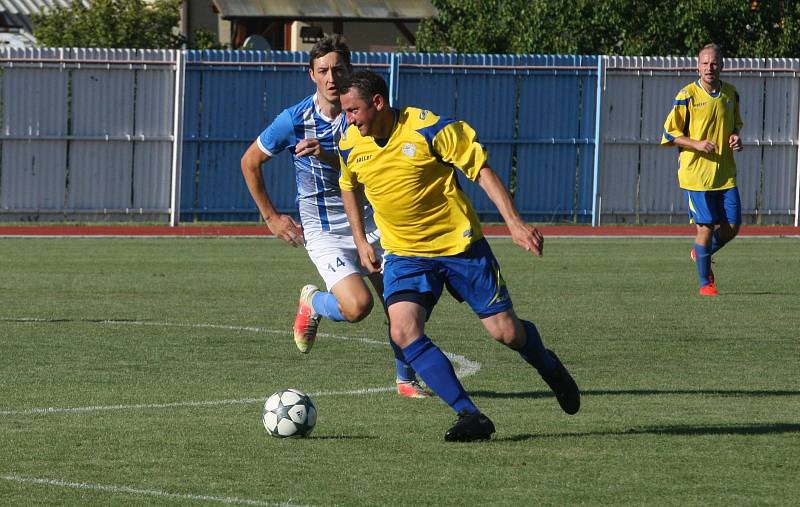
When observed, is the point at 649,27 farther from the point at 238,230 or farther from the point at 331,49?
the point at 331,49

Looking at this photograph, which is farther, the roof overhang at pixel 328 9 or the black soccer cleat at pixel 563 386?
the roof overhang at pixel 328 9

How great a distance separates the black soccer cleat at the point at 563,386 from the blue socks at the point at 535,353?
0.04 metres

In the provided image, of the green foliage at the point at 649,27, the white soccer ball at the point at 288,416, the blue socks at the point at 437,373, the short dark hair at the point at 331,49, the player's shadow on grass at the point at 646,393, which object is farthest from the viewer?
the green foliage at the point at 649,27

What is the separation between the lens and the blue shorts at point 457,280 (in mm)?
7781

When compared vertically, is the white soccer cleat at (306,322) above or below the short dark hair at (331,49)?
below

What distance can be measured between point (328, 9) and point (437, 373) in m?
33.3

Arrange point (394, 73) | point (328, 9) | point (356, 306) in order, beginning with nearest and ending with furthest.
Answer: point (356, 306), point (394, 73), point (328, 9)

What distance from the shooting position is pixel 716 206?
1544cm

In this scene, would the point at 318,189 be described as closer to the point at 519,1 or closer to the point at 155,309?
the point at 155,309

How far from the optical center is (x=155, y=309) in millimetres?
13992

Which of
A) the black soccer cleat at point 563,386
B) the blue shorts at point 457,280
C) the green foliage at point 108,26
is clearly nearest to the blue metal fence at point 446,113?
the green foliage at point 108,26

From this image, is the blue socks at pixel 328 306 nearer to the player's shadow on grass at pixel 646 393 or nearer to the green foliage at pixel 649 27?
the player's shadow on grass at pixel 646 393

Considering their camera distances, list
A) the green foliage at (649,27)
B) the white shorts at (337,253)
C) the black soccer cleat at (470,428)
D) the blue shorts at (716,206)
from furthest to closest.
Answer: the green foliage at (649,27) → the blue shorts at (716,206) → the white shorts at (337,253) → the black soccer cleat at (470,428)

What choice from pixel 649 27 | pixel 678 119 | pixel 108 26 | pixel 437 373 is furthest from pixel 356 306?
pixel 108 26
